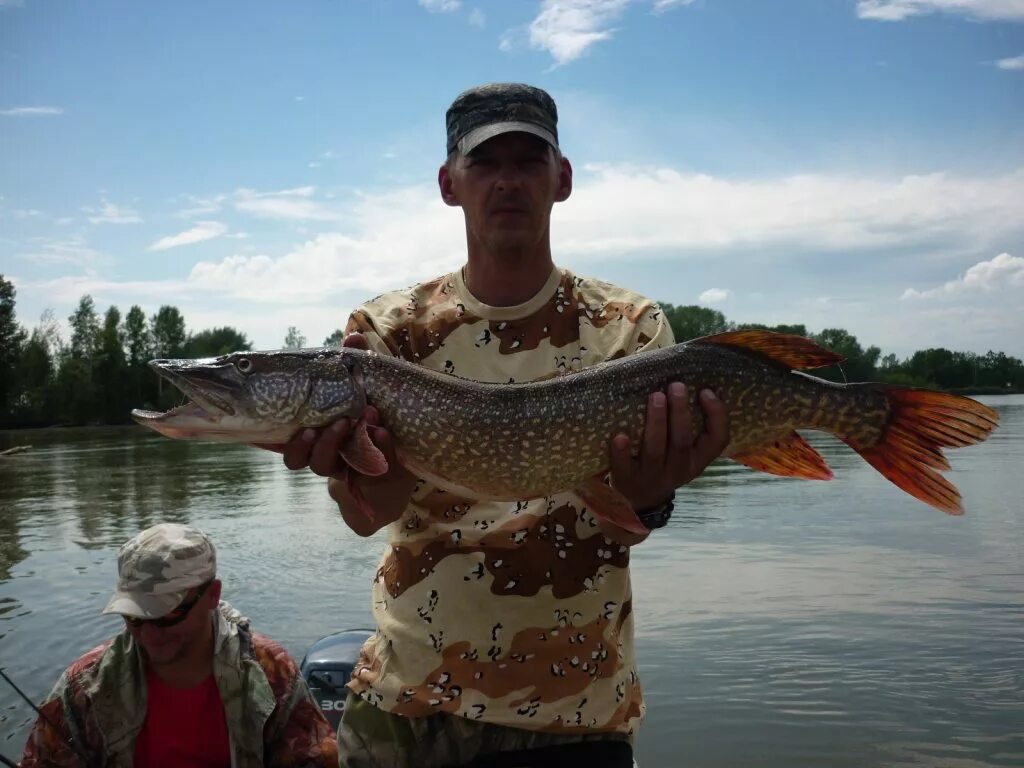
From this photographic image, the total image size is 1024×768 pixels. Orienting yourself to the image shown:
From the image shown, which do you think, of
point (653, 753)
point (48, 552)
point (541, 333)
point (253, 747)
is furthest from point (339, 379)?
point (48, 552)

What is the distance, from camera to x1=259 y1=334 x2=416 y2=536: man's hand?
2.83 meters

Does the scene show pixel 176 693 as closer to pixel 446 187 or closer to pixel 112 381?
pixel 446 187

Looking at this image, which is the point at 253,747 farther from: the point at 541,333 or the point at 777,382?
the point at 777,382

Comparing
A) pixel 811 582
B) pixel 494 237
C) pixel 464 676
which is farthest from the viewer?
pixel 811 582

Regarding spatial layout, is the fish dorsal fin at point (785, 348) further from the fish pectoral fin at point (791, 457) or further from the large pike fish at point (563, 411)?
the fish pectoral fin at point (791, 457)

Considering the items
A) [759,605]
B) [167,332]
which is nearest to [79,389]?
[167,332]

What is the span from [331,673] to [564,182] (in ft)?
10.2

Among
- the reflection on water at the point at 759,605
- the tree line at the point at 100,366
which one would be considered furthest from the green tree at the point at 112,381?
the reflection on water at the point at 759,605

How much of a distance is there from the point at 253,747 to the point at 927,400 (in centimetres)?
309

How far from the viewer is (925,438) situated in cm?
299

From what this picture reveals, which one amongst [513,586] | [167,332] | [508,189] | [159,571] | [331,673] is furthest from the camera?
[167,332]

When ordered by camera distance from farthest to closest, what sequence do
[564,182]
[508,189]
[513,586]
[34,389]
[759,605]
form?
1. [34,389]
2. [759,605]
3. [564,182]
4. [508,189]
5. [513,586]

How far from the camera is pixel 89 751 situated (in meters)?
3.60

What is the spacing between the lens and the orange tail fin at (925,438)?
2.92m
